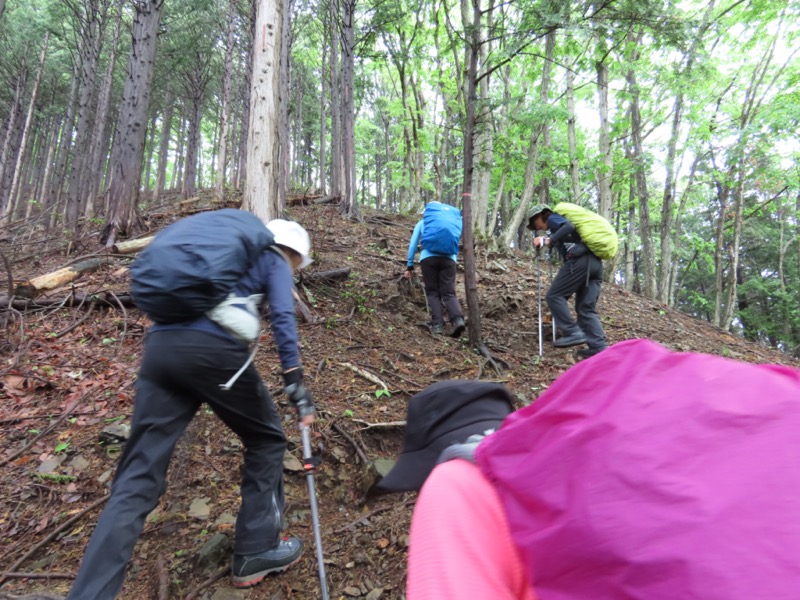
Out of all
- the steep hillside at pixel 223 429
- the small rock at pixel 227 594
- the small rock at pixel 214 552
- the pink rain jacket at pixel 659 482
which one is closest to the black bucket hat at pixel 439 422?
the pink rain jacket at pixel 659 482

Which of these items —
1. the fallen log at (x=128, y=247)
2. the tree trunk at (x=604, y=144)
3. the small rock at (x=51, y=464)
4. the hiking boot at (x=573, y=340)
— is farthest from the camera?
the tree trunk at (x=604, y=144)

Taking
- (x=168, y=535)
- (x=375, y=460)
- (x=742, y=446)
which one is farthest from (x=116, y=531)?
(x=742, y=446)

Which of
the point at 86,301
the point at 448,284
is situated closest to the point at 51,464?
the point at 86,301

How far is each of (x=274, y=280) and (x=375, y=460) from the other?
5.62 ft

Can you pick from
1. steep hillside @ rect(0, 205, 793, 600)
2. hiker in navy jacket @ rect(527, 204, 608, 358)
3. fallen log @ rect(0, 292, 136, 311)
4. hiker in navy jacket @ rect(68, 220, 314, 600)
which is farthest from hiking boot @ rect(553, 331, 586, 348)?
fallen log @ rect(0, 292, 136, 311)

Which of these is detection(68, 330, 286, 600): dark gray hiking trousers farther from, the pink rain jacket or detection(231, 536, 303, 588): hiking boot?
the pink rain jacket

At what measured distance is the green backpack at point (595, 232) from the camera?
5164mm

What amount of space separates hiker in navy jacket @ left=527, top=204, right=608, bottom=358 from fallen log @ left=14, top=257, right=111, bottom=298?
22.6ft

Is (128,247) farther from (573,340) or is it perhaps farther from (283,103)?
(573,340)

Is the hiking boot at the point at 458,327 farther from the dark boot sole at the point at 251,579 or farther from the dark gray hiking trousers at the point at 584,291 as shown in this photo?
the dark boot sole at the point at 251,579

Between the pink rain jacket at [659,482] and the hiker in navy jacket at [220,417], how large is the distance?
1.88 metres

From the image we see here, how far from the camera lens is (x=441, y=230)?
596 centimetres

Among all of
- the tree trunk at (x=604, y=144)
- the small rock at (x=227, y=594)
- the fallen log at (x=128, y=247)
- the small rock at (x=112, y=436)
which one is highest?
the tree trunk at (x=604, y=144)

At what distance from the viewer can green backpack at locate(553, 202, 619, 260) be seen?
5.16 m
